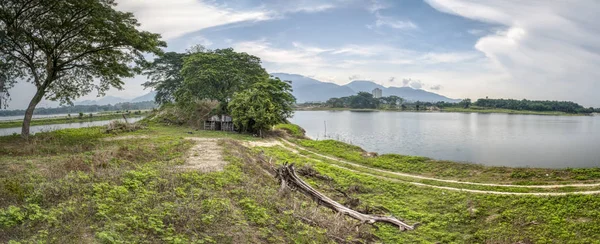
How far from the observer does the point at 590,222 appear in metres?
10.7

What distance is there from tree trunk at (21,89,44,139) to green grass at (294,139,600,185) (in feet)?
64.8

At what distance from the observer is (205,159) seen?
45.5ft

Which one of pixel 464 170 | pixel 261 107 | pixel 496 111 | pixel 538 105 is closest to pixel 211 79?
pixel 261 107

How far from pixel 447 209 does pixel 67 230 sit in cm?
1310

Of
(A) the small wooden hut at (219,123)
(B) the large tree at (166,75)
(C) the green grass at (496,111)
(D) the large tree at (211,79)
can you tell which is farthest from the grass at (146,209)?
(C) the green grass at (496,111)

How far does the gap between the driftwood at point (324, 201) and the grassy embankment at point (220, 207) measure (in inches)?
12.1

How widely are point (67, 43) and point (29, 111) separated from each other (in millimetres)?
4657

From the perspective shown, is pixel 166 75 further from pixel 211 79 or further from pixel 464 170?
pixel 464 170

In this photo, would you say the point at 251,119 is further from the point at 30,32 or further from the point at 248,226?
the point at 248,226

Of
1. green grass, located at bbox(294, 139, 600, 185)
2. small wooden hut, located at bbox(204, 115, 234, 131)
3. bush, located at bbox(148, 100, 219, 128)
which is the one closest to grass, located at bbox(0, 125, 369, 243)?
green grass, located at bbox(294, 139, 600, 185)

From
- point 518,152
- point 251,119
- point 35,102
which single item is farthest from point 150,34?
point 518,152

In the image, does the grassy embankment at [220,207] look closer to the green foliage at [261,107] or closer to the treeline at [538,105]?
the green foliage at [261,107]

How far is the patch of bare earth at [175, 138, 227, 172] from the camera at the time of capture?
11.9m

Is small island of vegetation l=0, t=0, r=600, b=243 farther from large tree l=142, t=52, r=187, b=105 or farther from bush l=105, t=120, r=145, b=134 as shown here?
large tree l=142, t=52, r=187, b=105
